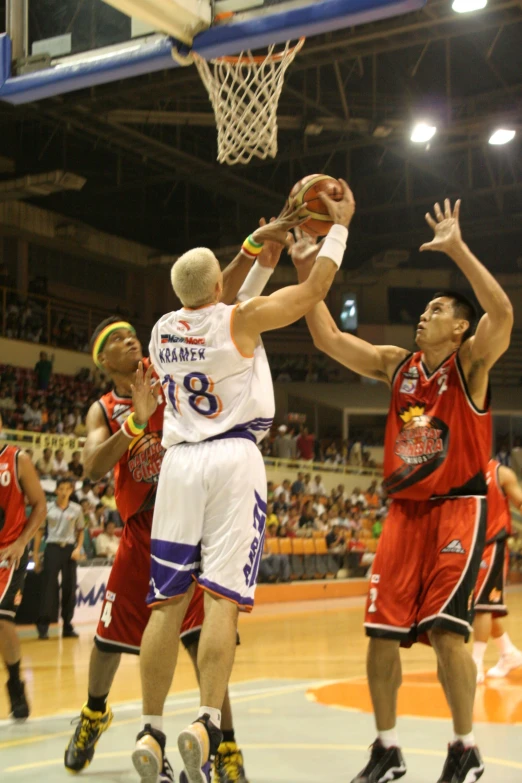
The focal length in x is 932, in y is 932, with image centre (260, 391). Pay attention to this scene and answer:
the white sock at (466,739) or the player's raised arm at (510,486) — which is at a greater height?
the player's raised arm at (510,486)

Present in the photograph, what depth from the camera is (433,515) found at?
172 inches

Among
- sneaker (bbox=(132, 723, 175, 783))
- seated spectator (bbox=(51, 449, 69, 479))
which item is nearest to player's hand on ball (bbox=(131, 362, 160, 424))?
sneaker (bbox=(132, 723, 175, 783))

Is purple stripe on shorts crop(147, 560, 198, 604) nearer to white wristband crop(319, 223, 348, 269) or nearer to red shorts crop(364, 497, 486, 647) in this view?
red shorts crop(364, 497, 486, 647)

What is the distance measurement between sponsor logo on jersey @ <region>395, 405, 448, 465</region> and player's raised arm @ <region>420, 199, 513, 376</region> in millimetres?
253

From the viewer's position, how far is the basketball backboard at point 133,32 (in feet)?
17.1

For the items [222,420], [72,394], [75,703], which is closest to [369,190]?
[72,394]

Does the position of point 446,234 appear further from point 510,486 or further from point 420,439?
point 510,486

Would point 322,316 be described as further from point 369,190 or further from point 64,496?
point 369,190

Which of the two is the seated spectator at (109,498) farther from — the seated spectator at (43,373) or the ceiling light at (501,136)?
the ceiling light at (501,136)

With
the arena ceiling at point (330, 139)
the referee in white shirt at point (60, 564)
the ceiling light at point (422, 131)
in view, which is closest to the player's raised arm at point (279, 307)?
the referee in white shirt at point (60, 564)

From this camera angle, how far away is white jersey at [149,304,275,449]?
12.9ft

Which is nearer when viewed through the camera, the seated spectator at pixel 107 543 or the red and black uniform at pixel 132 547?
the red and black uniform at pixel 132 547

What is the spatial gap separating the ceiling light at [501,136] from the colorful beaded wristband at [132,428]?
694 inches

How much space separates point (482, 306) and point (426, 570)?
4.07 ft
